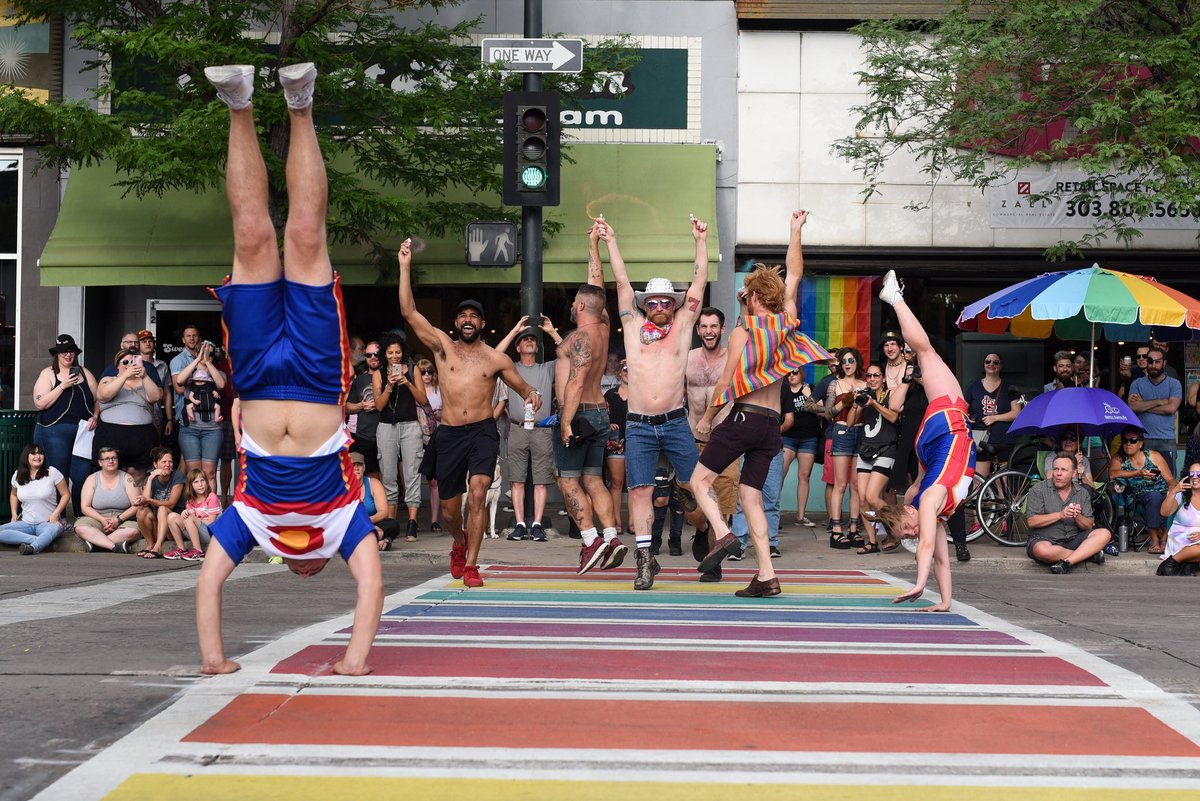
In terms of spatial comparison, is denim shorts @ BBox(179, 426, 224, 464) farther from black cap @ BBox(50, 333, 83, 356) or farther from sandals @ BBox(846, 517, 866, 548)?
sandals @ BBox(846, 517, 866, 548)

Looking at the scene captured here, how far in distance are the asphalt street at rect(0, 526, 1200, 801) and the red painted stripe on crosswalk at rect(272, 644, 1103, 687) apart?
50 centimetres

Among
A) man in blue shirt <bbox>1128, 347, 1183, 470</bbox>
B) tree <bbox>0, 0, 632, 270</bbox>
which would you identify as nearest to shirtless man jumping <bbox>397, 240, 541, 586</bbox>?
tree <bbox>0, 0, 632, 270</bbox>

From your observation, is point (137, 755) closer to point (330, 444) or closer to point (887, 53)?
point (330, 444)

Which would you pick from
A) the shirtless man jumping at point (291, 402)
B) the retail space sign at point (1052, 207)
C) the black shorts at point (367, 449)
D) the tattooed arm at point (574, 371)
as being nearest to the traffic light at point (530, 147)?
the tattooed arm at point (574, 371)

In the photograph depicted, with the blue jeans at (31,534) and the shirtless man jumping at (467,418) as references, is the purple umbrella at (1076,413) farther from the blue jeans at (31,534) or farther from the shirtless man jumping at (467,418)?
the blue jeans at (31,534)

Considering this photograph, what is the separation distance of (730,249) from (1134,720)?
13.7 meters

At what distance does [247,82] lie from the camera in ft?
18.7

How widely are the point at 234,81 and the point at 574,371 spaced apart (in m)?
5.68

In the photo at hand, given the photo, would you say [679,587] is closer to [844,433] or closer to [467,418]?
[467,418]

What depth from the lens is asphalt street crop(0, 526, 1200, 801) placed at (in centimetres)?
514

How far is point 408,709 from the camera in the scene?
17.4ft

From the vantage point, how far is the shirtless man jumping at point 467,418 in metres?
10.1

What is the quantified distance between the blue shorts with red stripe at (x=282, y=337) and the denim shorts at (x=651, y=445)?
14.1 feet

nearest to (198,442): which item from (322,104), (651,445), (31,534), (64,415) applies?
(64,415)
